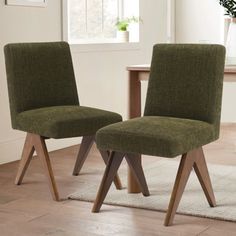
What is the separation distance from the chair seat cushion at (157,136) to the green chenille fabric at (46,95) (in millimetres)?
446

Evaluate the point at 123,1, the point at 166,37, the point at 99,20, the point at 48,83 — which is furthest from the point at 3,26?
the point at 166,37

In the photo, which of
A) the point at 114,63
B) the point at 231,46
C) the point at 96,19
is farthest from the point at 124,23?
the point at 231,46

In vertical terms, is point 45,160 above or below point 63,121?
below

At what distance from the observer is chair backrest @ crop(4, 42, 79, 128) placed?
370cm

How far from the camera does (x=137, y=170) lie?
3400 mm

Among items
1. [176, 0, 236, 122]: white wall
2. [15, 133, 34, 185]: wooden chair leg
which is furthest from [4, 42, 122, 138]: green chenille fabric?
[176, 0, 236, 122]: white wall

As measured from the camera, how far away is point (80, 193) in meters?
3.53

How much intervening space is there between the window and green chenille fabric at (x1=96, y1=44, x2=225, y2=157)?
186cm

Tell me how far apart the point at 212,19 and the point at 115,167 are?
3.57 meters

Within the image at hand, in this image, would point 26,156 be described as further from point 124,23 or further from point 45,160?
point 124,23

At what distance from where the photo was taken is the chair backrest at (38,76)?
146 inches

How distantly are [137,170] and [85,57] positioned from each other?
6.70ft

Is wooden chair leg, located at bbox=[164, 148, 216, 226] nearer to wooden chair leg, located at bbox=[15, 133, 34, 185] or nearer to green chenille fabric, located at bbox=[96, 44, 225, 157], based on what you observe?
green chenille fabric, located at bbox=[96, 44, 225, 157]

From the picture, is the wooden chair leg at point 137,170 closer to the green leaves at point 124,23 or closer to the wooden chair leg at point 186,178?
the wooden chair leg at point 186,178
